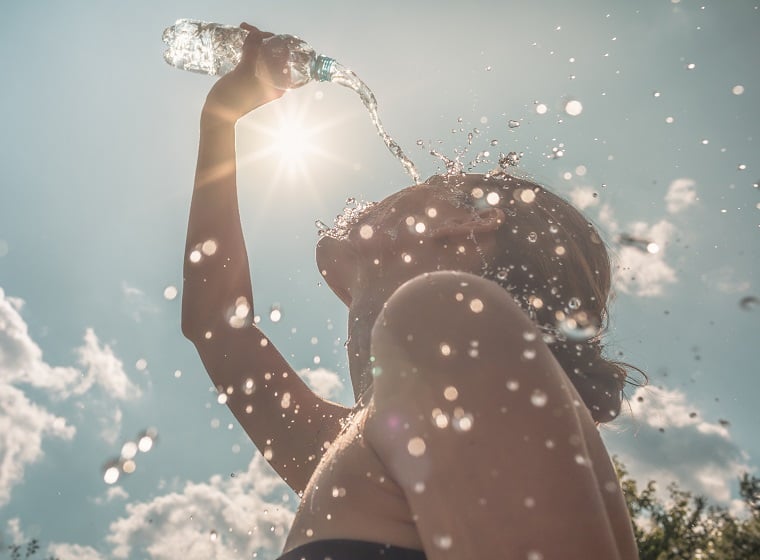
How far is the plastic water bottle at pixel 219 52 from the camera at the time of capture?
441 centimetres

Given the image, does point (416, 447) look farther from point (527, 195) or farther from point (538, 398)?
point (527, 195)

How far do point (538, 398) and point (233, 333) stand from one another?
8.37 ft

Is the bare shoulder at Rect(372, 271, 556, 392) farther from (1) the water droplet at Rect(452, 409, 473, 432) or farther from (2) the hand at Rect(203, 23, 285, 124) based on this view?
(2) the hand at Rect(203, 23, 285, 124)

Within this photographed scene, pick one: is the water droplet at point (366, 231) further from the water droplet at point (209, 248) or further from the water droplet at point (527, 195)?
the water droplet at point (209, 248)

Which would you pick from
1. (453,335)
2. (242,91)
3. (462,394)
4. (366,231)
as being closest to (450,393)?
(462,394)

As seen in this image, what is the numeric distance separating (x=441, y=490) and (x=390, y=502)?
1.32ft

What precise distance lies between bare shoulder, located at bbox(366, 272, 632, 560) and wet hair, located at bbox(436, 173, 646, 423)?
1.16 m

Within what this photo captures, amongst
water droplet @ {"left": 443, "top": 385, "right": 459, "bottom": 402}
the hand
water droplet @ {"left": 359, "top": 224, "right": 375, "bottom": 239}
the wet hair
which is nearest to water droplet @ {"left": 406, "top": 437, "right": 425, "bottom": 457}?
water droplet @ {"left": 443, "top": 385, "right": 459, "bottom": 402}

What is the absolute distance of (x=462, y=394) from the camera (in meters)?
1.09

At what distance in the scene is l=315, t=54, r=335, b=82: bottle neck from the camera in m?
4.80

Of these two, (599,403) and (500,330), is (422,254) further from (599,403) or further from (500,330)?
(500,330)

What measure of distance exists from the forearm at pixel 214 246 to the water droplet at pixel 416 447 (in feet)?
7.84

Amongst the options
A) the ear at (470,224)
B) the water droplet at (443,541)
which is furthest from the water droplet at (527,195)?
the water droplet at (443,541)

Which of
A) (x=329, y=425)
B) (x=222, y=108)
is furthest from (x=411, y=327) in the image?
(x=222, y=108)
